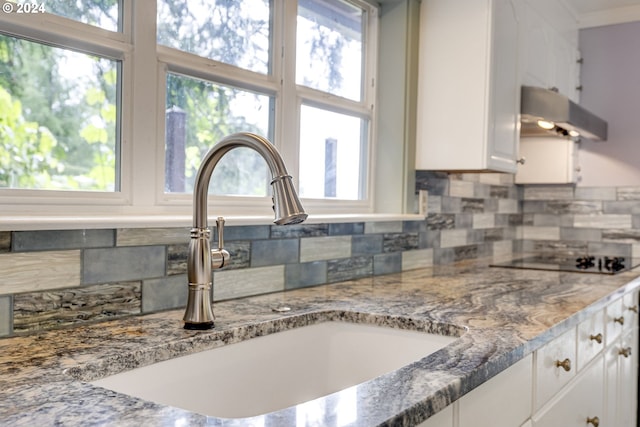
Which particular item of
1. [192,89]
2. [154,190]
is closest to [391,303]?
[154,190]

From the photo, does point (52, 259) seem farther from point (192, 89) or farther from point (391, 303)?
point (391, 303)

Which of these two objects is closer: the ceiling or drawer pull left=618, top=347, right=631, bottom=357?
drawer pull left=618, top=347, right=631, bottom=357

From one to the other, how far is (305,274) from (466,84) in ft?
3.58

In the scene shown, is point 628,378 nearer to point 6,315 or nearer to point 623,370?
point 623,370

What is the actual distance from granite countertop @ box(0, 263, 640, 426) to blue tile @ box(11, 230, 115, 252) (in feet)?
0.59

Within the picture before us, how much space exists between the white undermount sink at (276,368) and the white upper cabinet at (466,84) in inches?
45.0

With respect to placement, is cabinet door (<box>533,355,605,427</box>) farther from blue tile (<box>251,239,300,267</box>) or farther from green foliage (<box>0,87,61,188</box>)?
green foliage (<box>0,87,61,188</box>)

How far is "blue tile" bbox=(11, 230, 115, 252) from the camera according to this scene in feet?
3.83

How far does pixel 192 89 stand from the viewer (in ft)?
5.53

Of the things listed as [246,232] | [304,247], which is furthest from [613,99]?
[246,232]

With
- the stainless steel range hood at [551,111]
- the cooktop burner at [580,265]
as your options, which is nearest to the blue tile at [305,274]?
the cooktop burner at [580,265]

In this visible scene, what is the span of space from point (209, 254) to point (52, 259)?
12.9 inches

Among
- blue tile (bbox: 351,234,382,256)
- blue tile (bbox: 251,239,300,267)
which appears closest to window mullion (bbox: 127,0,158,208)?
blue tile (bbox: 251,239,300,267)

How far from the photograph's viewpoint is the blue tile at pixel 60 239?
1.17m
